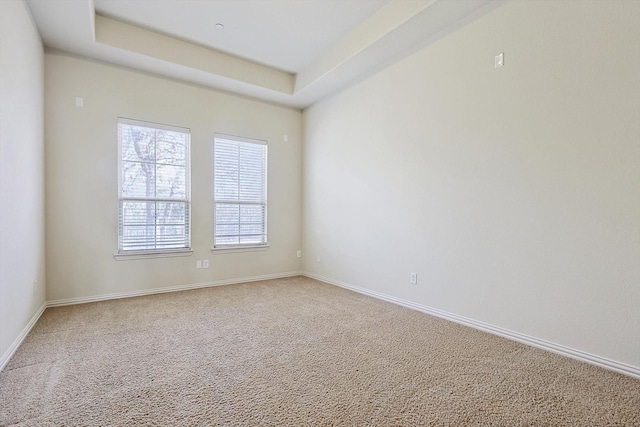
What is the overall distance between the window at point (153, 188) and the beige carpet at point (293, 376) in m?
1.18

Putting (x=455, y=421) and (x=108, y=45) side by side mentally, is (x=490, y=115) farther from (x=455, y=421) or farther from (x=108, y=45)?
(x=108, y=45)

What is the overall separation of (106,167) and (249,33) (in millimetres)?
2433

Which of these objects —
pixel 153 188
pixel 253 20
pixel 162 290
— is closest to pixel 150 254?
pixel 162 290

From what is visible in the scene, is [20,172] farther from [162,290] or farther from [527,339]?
[527,339]

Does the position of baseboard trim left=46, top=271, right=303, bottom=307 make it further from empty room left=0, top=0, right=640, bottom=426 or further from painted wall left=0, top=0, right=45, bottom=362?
painted wall left=0, top=0, right=45, bottom=362

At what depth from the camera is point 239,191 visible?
500 centimetres

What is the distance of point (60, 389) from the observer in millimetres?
1902

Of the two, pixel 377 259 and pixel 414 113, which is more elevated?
pixel 414 113

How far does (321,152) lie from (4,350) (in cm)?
422

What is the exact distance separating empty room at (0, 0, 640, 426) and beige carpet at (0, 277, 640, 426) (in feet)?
0.06

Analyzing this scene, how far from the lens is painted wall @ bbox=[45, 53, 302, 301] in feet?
11.9

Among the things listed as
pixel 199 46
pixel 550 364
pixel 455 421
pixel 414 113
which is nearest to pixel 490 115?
pixel 414 113

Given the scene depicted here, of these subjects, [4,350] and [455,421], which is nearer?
[455,421]

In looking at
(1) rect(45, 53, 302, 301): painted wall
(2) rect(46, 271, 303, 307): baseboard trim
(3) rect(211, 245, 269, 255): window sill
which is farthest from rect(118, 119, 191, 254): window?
(2) rect(46, 271, 303, 307): baseboard trim
